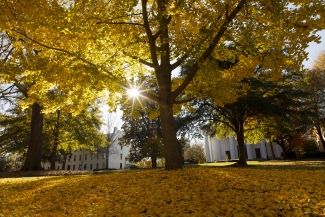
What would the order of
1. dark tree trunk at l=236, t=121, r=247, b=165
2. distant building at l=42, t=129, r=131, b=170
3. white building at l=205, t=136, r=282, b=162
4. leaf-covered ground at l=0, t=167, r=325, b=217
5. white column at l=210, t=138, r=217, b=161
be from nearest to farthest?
leaf-covered ground at l=0, t=167, r=325, b=217
dark tree trunk at l=236, t=121, r=247, b=165
white building at l=205, t=136, r=282, b=162
white column at l=210, t=138, r=217, b=161
distant building at l=42, t=129, r=131, b=170

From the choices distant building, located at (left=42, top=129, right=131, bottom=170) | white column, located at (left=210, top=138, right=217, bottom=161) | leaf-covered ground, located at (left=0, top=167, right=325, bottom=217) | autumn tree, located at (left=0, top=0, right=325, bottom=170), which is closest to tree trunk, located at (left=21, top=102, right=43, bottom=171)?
autumn tree, located at (left=0, top=0, right=325, bottom=170)

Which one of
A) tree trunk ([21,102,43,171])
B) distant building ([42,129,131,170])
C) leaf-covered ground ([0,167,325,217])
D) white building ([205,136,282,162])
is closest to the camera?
leaf-covered ground ([0,167,325,217])

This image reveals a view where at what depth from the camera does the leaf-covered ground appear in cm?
353

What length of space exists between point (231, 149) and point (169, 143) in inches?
1801

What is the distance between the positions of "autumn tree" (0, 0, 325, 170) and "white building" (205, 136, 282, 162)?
37.9m

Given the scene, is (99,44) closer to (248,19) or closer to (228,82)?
(248,19)

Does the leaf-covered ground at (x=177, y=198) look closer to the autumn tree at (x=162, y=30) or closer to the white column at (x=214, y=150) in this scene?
the autumn tree at (x=162, y=30)

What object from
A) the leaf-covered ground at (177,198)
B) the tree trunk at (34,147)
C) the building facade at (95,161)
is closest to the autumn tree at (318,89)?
the leaf-covered ground at (177,198)

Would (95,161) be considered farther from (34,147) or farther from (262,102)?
(262,102)

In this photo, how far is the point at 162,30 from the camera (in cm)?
717

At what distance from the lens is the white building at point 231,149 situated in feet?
148

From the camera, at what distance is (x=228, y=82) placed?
32.6 feet

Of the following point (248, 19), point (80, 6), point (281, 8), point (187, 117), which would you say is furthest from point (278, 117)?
point (80, 6)

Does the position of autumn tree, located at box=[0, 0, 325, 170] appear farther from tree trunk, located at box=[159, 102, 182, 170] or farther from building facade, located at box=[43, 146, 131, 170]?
building facade, located at box=[43, 146, 131, 170]
